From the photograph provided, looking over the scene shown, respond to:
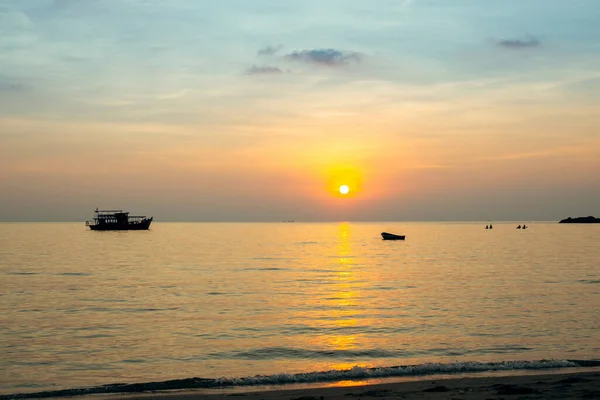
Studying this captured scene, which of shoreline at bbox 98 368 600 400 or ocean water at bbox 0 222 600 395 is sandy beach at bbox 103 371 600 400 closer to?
shoreline at bbox 98 368 600 400

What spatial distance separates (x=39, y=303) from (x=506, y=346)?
99.4 ft

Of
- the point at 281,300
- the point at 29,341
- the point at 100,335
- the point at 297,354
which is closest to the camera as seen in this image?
the point at 297,354

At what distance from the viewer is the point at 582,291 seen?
151 feet

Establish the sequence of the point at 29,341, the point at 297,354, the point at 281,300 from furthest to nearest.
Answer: the point at 281,300
the point at 29,341
the point at 297,354

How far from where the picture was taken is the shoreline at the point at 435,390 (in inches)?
630

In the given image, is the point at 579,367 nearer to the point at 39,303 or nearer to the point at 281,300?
the point at 281,300

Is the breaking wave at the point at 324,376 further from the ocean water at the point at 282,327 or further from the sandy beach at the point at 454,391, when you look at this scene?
the sandy beach at the point at 454,391

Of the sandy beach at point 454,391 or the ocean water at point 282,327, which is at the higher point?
the sandy beach at point 454,391

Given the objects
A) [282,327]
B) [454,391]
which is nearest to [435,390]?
[454,391]

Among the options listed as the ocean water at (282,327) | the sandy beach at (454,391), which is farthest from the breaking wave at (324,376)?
the sandy beach at (454,391)

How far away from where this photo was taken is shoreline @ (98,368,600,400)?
52.5ft

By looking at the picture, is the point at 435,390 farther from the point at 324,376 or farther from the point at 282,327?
the point at 282,327

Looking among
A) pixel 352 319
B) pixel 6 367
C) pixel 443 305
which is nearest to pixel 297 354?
pixel 352 319

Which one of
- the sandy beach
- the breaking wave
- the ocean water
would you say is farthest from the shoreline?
the ocean water
